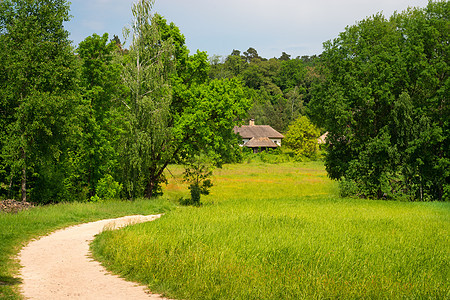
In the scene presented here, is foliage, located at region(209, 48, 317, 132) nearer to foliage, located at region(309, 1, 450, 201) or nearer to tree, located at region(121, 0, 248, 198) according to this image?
foliage, located at region(309, 1, 450, 201)

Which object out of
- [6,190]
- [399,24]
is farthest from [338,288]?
[399,24]

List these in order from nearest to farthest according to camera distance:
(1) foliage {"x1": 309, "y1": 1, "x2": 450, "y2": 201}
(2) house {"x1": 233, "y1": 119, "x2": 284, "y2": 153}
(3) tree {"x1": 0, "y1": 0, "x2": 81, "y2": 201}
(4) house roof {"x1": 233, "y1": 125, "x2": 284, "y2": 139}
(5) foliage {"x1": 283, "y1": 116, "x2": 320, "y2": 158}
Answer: (3) tree {"x1": 0, "y1": 0, "x2": 81, "y2": 201}
(1) foliage {"x1": 309, "y1": 1, "x2": 450, "y2": 201}
(5) foliage {"x1": 283, "y1": 116, "x2": 320, "y2": 158}
(2) house {"x1": 233, "y1": 119, "x2": 284, "y2": 153}
(4) house roof {"x1": 233, "y1": 125, "x2": 284, "y2": 139}

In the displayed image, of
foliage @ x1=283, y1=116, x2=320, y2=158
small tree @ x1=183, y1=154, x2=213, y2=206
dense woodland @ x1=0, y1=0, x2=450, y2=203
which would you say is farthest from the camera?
foliage @ x1=283, y1=116, x2=320, y2=158

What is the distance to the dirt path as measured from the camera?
29.0 feet

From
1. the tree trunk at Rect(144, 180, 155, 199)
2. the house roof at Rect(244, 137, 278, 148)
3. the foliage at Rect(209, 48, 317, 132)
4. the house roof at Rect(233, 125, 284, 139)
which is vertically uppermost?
the foliage at Rect(209, 48, 317, 132)

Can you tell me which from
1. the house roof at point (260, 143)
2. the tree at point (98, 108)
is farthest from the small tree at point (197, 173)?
the house roof at point (260, 143)

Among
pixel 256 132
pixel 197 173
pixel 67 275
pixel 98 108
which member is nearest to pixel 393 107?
pixel 197 173

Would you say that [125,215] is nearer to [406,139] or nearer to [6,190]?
[6,190]

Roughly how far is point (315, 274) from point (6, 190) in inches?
891

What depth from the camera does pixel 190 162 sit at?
96.1 ft

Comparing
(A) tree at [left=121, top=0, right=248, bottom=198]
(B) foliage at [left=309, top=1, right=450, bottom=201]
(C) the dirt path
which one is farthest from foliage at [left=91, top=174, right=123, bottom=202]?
(B) foliage at [left=309, top=1, right=450, bottom=201]

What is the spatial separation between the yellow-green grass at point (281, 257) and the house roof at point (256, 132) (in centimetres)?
7515

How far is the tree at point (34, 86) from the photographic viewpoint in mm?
22828

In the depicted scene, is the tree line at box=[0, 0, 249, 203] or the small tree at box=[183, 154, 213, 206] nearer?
the tree line at box=[0, 0, 249, 203]
